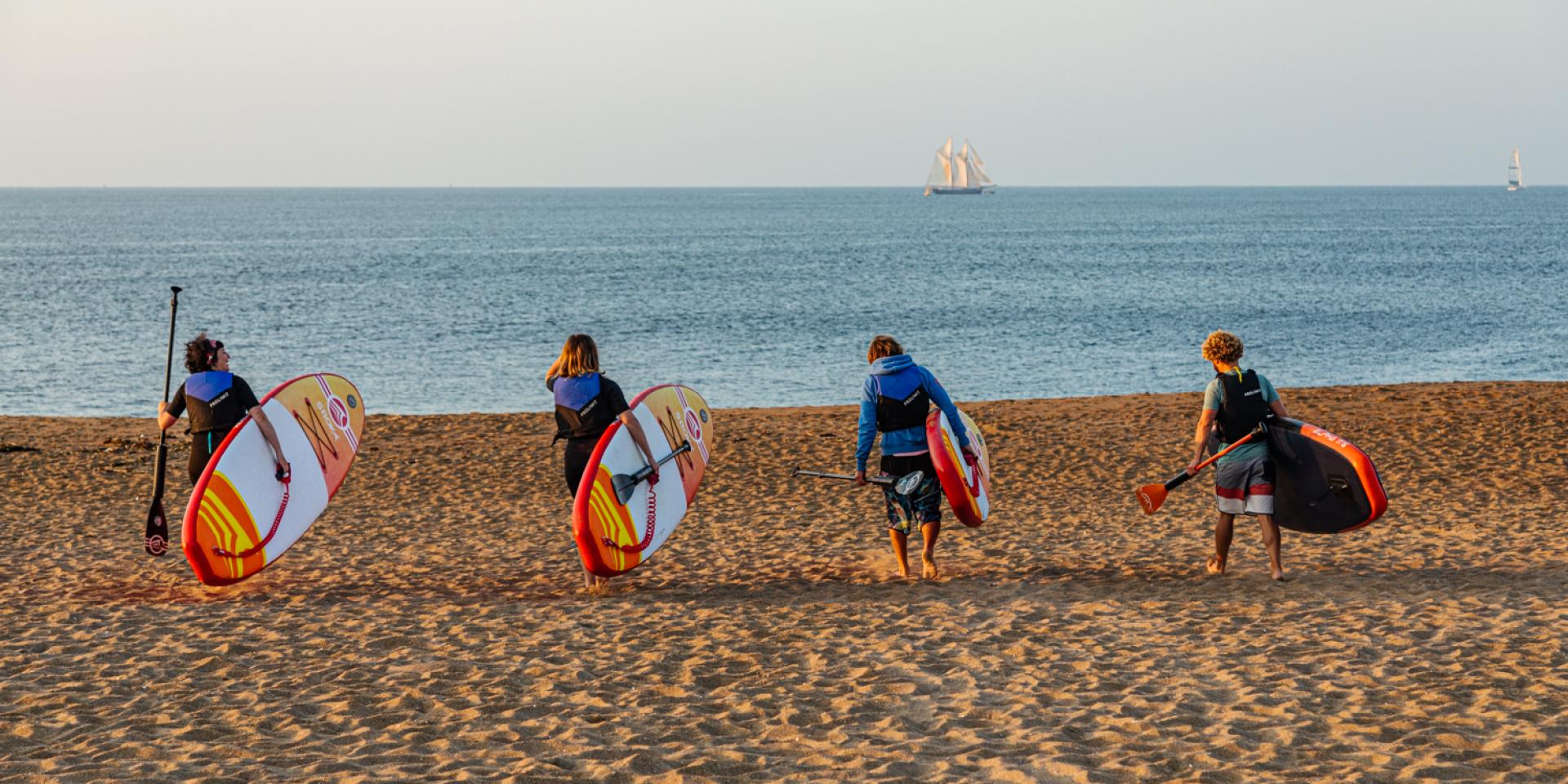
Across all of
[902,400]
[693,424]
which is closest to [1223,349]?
[902,400]

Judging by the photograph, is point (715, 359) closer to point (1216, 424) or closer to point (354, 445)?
point (354, 445)

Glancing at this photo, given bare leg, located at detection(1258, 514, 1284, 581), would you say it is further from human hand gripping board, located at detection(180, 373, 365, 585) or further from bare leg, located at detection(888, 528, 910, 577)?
human hand gripping board, located at detection(180, 373, 365, 585)

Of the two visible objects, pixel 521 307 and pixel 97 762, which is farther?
pixel 521 307

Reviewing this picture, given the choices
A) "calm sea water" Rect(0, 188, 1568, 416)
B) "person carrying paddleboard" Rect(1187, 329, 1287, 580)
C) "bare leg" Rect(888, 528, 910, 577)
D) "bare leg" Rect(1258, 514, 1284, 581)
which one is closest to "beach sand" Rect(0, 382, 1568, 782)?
"bare leg" Rect(1258, 514, 1284, 581)

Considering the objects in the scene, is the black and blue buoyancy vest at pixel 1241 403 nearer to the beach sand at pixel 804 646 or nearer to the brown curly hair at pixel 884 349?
the beach sand at pixel 804 646

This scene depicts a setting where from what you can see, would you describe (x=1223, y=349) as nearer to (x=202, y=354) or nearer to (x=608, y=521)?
(x=608, y=521)

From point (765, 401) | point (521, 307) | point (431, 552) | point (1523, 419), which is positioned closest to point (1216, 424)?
point (431, 552)

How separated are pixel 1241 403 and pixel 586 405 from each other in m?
3.63

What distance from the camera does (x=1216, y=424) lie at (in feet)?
25.1

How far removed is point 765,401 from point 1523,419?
13.8 metres

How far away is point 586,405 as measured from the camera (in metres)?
7.77

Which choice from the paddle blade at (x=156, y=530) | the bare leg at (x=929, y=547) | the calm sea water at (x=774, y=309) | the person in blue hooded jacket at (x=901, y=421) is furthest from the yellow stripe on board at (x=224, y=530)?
the calm sea water at (x=774, y=309)

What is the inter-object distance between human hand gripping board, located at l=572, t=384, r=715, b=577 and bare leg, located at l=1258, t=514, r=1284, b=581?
139 inches

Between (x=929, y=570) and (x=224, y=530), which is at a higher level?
(x=224, y=530)
